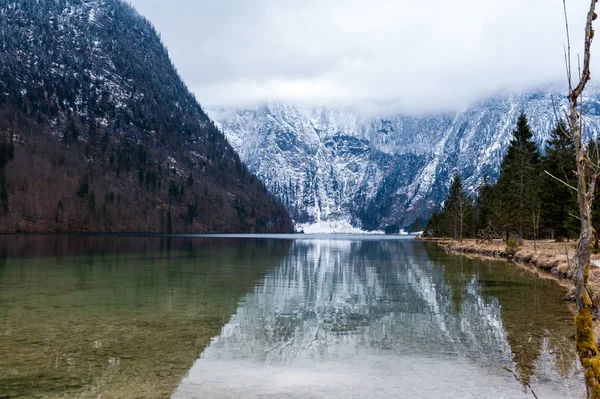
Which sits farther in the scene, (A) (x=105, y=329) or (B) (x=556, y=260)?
(B) (x=556, y=260)

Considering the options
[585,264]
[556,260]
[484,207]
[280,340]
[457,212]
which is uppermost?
[484,207]

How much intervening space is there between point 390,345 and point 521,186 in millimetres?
61161

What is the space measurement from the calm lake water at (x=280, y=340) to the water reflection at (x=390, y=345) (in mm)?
57

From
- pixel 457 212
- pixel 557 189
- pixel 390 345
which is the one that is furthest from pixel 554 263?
pixel 457 212

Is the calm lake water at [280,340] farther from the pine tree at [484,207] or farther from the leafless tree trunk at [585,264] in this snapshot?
the pine tree at [484,207]

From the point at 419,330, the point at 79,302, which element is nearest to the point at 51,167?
the point at 79,302

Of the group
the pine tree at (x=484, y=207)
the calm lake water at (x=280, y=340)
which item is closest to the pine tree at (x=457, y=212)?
the pine tree at (x=484, y=207)

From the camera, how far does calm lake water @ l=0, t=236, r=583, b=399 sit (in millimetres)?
12617

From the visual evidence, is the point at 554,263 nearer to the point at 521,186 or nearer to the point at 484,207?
the point at 521,186

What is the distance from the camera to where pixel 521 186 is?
7081 cm

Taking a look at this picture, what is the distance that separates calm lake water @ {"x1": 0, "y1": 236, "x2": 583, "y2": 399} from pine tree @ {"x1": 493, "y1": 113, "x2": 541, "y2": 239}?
40175 millimetres

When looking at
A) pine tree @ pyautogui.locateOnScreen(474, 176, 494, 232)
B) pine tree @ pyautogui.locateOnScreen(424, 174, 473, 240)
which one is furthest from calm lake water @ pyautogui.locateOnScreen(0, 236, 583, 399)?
pine tree @ pyautogui.locateOnScreen(424, 174, 473, 240)

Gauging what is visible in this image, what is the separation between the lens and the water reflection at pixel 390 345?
502 inches

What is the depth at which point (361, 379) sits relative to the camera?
13.4 m
